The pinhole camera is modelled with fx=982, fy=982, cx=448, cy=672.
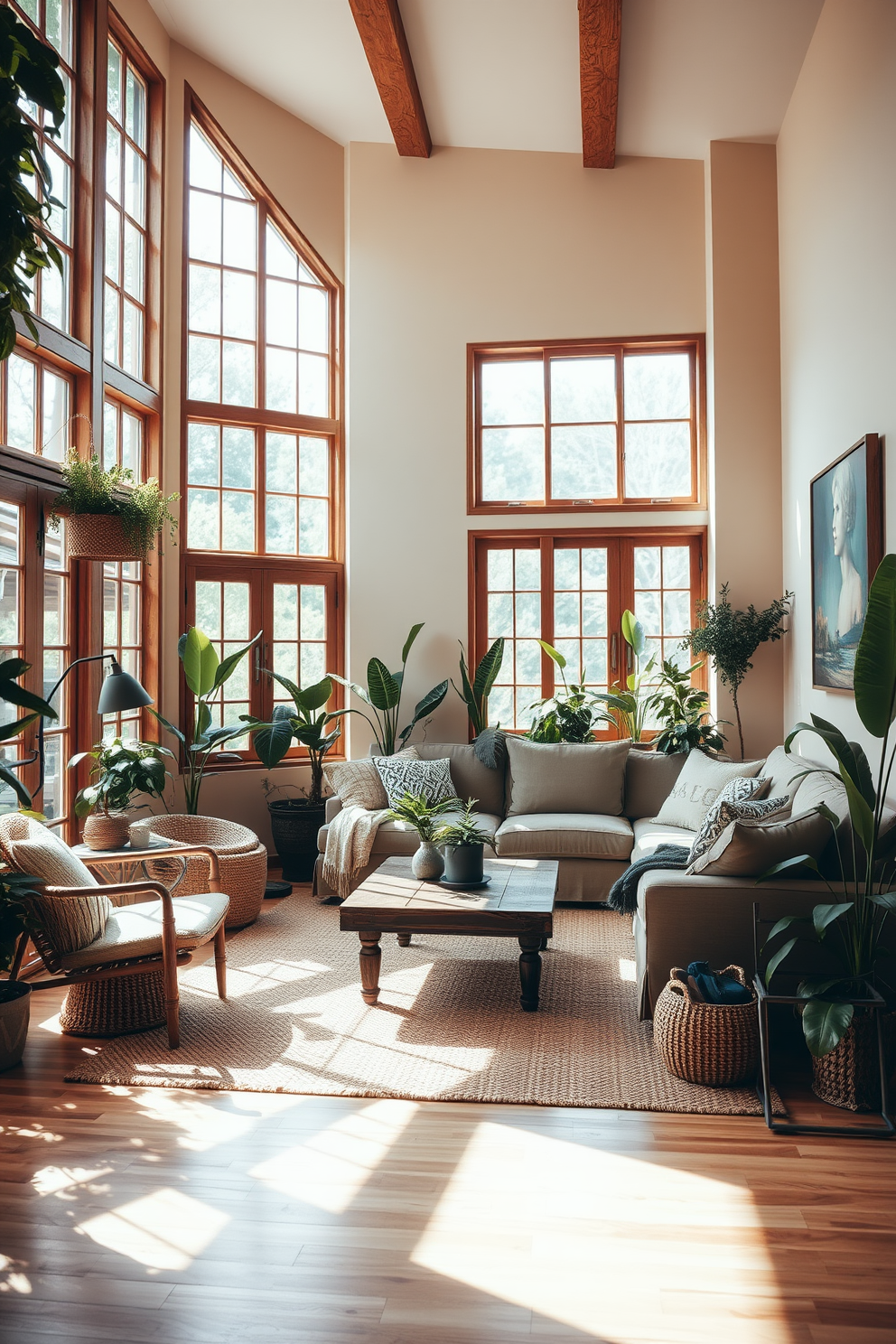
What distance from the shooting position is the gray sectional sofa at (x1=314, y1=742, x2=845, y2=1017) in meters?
3.54

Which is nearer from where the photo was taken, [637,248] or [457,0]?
[457,0]

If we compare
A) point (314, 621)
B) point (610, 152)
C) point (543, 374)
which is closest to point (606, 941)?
point (314, 621)

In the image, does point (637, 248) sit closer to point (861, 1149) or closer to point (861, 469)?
point (861, 469)

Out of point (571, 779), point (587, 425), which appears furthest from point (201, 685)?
point (587, 425)

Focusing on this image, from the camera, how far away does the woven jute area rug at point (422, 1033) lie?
3.26 m

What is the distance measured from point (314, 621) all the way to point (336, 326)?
2167mm

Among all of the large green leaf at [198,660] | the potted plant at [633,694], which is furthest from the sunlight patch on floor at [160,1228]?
the potted plant at [633,694]

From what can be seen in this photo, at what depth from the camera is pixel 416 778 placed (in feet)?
19.6

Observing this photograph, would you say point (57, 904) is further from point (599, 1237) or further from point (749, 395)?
point (749, 395)

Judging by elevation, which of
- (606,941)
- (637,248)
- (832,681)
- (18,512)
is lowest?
(606,941)

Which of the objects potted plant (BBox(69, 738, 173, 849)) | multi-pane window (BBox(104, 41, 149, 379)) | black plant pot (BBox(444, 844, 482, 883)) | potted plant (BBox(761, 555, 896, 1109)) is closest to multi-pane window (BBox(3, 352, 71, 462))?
multi-pane window (BBox(104, 41, 149, 379))

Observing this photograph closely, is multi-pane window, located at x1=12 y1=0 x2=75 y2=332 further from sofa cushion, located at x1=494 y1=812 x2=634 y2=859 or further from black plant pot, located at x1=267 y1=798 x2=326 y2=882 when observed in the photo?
sofa cushion, located at x1=494 y1=812 x2=634 y2=859

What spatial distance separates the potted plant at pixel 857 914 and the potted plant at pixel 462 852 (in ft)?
4.53

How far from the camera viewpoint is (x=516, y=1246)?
235cm
